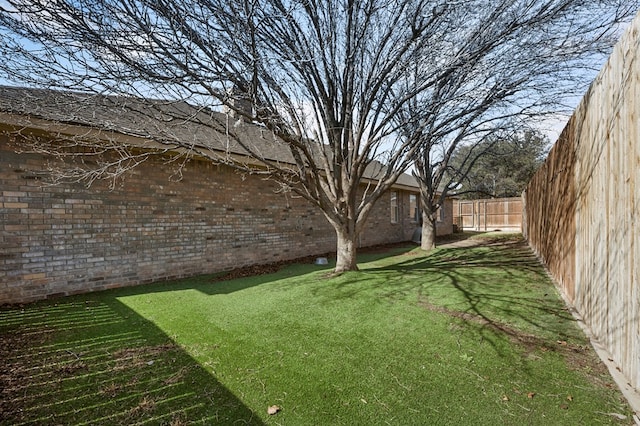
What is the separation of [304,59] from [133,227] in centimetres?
492

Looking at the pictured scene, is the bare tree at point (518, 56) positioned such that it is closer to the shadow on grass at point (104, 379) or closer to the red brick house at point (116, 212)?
the red brick house at point (116, 212)

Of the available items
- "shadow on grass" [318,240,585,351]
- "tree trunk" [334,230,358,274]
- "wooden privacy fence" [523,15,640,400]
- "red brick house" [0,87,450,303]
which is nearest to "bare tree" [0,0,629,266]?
"tree trunk" [334,230,358,274]

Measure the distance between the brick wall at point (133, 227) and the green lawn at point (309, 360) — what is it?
669 millimetres

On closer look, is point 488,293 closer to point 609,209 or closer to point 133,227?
point 609,209

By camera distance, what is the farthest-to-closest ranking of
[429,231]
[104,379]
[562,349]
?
[429,231], [562,349], [104,379]

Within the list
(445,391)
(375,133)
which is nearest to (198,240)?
(375,133)

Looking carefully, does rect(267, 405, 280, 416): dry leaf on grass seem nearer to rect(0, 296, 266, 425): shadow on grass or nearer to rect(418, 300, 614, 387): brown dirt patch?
rect(0, 296, 266, 425): shadow on grass

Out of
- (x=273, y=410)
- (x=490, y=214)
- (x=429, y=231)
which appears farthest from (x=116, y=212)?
(x=490, y=214)

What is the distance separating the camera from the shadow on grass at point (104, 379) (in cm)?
236

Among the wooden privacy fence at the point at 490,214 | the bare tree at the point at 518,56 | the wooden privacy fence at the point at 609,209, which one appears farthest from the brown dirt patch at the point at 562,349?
the wooden privacy fence at the point at 490,214

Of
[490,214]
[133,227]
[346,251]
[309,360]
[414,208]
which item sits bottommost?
[309,360]

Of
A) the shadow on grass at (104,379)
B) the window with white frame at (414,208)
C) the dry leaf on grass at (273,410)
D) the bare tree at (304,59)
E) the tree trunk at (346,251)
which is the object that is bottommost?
the dry leaf on grass at (273,410)

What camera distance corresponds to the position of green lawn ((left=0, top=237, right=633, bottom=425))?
2.40 meters

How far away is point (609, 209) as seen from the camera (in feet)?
10.4
